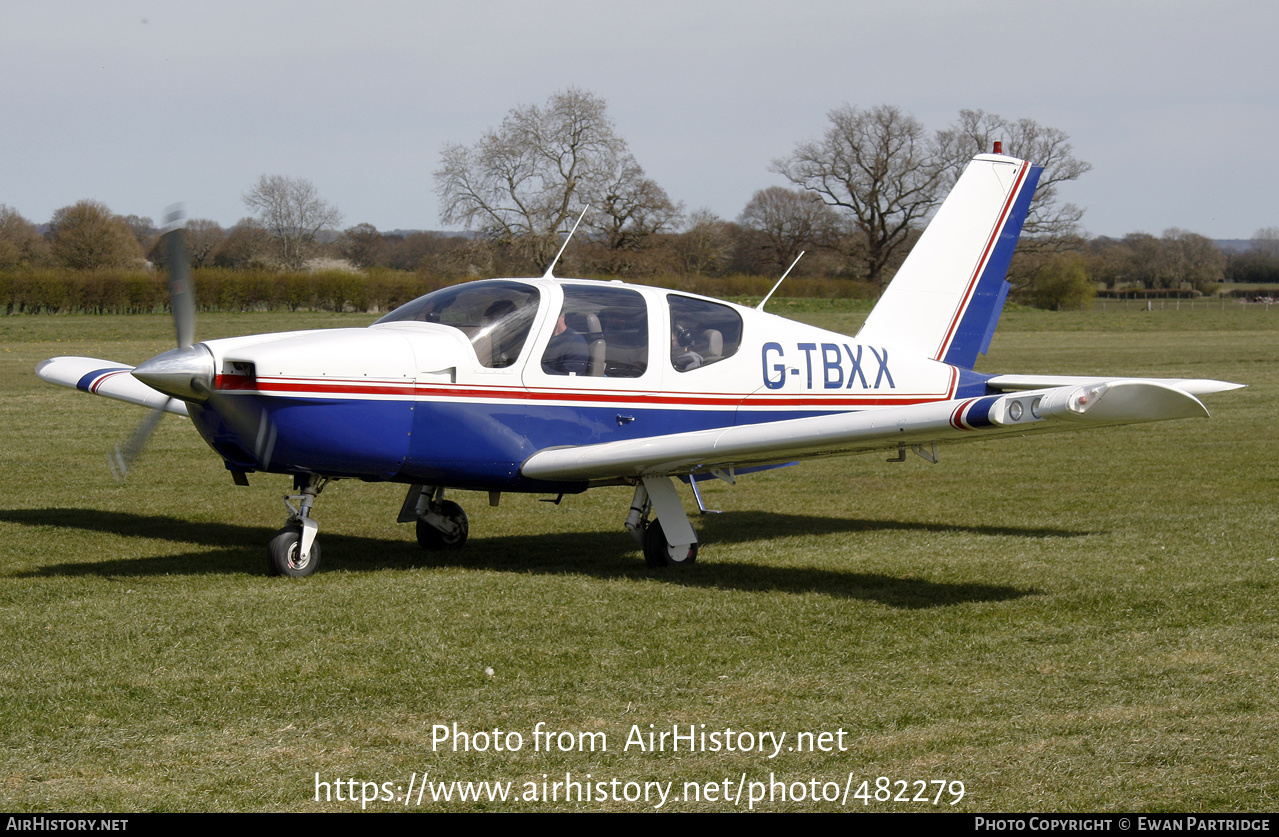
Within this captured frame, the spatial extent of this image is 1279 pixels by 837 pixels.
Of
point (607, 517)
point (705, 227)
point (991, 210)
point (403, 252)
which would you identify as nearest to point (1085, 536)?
point (991, 210)

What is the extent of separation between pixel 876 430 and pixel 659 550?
81.0 inches

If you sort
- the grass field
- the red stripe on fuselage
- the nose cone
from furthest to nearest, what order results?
the red stripe on fuselage
the nose cone
the grass field

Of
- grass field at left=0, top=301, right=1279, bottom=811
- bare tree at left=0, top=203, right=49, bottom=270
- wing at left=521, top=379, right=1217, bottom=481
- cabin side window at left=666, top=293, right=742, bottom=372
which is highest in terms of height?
bare tree at left=0, top=203, right=49, bottom=270

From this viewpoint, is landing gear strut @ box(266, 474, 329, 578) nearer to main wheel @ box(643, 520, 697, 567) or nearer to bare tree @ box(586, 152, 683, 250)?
main wheel @ box(643, 520, 697, 567)

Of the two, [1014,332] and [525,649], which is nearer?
[525,649]

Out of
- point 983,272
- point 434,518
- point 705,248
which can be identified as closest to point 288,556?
point 434,518

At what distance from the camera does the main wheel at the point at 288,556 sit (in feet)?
25.8

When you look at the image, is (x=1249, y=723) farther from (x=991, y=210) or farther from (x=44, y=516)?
(x=44, y=516)

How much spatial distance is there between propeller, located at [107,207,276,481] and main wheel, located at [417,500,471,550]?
6.41 ft

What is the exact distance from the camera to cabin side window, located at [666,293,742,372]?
8633 mm

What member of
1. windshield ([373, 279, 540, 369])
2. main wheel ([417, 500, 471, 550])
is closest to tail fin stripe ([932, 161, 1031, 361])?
windshield ([373, 279, 540, 369])

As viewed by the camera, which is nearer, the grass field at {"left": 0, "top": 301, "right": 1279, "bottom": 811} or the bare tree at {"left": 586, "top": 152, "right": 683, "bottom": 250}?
the grass field at {"left": 0, "top": 301, "right": 1279, "bottom": 811}

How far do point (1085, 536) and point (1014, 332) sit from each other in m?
41.1

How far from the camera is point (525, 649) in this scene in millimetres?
6086
